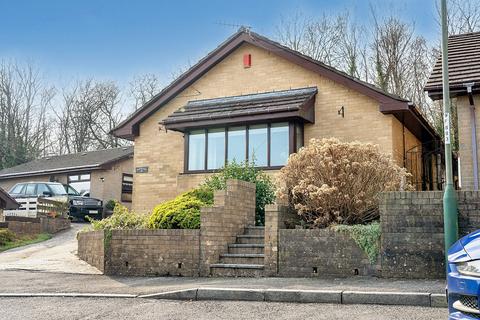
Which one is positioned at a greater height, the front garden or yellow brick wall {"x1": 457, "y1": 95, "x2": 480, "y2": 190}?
yellow brick wall {"x1": 457, "y1": 95, "x2": 480, "y2": 190}

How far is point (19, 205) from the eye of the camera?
78.6 feet

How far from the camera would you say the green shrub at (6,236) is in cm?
1862

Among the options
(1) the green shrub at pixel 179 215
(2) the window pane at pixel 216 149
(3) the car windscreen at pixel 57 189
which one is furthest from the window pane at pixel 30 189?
(1) the green shrub at pixel 179 215

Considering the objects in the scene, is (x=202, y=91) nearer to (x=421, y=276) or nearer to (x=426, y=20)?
(x=421, y=276)

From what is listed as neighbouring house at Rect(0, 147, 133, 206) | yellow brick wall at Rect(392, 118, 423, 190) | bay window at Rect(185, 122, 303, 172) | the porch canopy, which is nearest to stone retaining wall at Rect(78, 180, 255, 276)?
the porch canopy

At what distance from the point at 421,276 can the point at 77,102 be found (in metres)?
42.3

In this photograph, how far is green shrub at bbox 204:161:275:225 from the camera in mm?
13820

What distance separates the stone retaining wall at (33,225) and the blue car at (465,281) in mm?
17892

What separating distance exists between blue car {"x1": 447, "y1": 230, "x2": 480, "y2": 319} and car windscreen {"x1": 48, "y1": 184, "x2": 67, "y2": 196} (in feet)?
78.2

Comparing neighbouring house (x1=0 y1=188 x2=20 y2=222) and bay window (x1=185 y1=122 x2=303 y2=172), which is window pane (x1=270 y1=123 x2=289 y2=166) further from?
neighbouring house (x1=0 y1=188 x2=20 y2=222)

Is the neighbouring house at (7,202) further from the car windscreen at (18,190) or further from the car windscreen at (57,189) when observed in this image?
the car windscreen at (18,190)

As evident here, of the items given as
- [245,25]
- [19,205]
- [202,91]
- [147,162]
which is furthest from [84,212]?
[245,25]

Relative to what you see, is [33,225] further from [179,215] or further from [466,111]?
[466,111]

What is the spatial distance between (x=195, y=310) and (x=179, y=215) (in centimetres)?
437
